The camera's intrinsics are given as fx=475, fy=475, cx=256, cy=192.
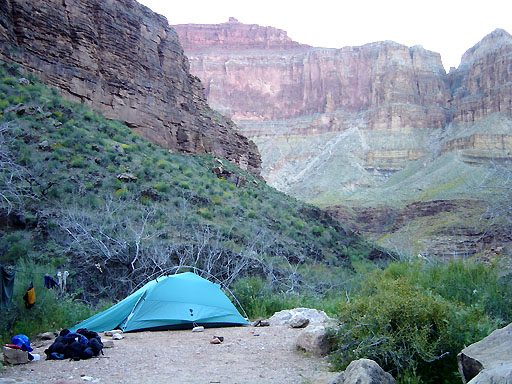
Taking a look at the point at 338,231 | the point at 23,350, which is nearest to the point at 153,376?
the point at 23,350

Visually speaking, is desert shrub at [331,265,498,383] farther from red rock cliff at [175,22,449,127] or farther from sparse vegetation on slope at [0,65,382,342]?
red rock cliff at [175,22,449,127]

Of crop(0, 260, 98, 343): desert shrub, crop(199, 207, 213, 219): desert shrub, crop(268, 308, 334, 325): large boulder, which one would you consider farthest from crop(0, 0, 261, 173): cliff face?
crop(268, 308, 334, 325): large boulder

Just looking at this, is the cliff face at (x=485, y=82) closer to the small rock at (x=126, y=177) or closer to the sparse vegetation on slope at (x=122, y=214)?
the sparse vegetation on slope at (x=122, y=214)

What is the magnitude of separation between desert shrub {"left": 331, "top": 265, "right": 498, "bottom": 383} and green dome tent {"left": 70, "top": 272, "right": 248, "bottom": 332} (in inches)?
185

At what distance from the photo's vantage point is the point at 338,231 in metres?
32.8

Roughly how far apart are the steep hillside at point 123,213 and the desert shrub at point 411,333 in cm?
800

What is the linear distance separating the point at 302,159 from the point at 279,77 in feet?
115

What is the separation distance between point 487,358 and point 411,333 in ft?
3.72

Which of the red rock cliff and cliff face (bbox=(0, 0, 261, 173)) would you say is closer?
cliff face (bbox=(0, 0, 261, 173))

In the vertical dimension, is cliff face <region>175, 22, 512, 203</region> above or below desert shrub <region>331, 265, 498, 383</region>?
above

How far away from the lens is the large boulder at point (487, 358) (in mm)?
3796

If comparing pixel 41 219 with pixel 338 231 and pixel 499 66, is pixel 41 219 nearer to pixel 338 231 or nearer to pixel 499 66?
pixel 338 231

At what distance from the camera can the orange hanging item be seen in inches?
336

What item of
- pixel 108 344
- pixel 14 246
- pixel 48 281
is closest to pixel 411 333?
pixel 108 344
